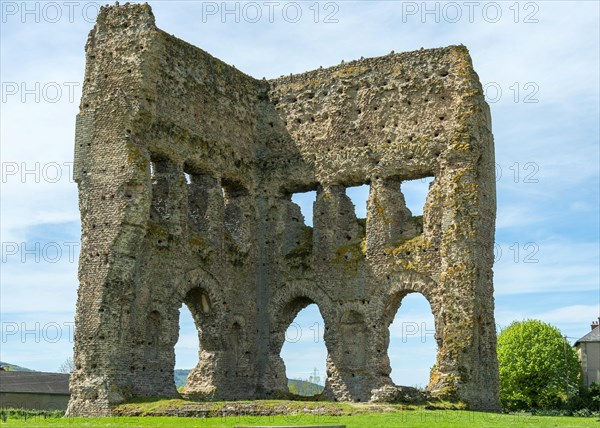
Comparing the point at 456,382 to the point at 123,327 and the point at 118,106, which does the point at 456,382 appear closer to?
the point at 123,327

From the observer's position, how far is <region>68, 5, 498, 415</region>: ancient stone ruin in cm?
2192

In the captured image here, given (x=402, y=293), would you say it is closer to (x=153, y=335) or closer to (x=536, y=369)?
(x=153, y=335)

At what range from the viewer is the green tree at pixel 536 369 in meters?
42.0

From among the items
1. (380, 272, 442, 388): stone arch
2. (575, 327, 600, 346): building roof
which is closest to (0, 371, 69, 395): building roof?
(380, 272, 442, 388): stone arch

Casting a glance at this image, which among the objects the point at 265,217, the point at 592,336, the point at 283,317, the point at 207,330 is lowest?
the point at 207,330

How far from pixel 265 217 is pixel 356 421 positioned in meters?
10.1

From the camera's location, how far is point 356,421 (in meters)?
17.9

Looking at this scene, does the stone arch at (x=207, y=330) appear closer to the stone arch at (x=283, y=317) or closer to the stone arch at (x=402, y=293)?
the stone arch at (x=283, y=317)

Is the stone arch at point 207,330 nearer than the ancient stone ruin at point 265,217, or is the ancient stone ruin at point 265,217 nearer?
the ancient stone ruin at point 265,217

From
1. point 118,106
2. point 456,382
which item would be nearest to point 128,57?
point 118,106

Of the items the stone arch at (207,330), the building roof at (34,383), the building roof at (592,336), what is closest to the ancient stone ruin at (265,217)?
the stone arch at (207,330)

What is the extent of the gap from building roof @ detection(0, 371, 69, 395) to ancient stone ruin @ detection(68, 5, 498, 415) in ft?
50.2

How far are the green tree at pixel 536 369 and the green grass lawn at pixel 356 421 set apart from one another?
2295 centimetres

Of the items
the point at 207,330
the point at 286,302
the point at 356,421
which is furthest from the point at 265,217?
the point at 356,421
